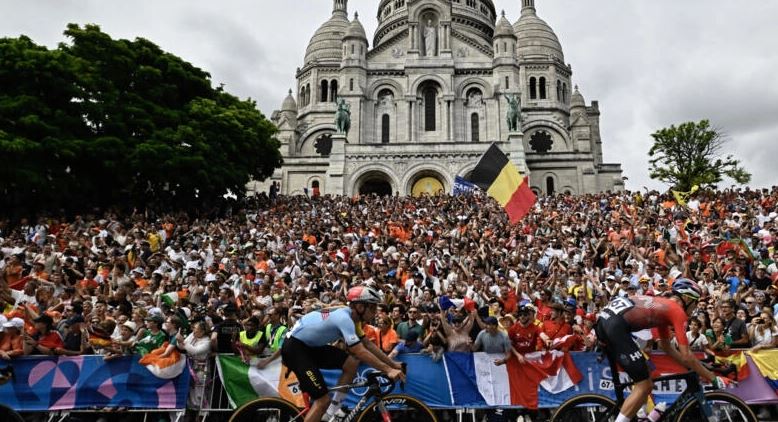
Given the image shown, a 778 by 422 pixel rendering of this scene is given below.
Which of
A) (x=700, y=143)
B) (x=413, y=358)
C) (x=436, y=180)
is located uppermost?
(x=700, y=143)

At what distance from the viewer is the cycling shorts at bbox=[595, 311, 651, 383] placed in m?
5.51

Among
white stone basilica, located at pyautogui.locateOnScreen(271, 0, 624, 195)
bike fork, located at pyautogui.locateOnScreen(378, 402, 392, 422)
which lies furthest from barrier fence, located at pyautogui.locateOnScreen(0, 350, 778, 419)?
white stone basilica, located at pyautogui.locateOnScreen(271, 0, 624, 195)

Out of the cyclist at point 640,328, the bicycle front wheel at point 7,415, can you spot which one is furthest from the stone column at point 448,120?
the bicycle front wheel at point 7,415

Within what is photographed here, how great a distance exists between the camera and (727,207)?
803 inches

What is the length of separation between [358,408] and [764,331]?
21.4ft

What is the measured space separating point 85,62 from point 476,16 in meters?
43.2

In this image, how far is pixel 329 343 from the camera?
5.85 meters

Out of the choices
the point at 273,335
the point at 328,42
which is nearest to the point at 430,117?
the point at 328,42

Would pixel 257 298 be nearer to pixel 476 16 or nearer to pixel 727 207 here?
pixel 727 207

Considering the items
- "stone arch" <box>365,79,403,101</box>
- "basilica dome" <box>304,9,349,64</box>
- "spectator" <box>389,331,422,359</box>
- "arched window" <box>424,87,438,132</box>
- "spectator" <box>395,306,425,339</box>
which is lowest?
"spectator" <box>389,331,422,359</box>

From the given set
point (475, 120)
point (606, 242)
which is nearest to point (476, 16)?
point (475, 120)

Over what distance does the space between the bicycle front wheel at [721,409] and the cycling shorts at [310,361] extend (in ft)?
11.3

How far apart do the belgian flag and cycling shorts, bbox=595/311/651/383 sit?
9385mm

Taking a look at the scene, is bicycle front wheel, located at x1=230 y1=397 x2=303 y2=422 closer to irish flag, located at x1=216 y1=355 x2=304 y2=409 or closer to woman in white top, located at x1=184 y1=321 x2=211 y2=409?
irish flag, located at x1=216 y1=355 x2=304 y2=409
